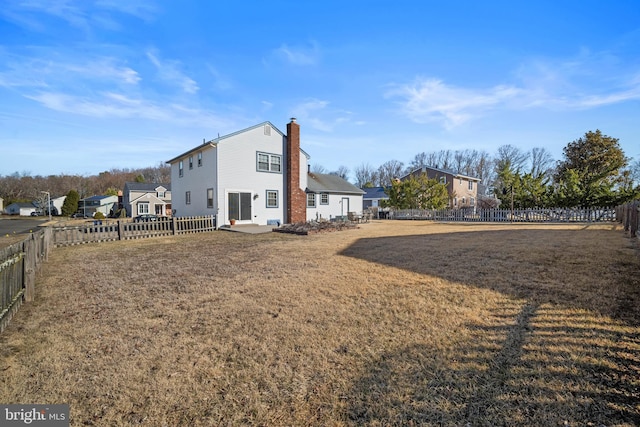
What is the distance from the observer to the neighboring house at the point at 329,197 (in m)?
24.7

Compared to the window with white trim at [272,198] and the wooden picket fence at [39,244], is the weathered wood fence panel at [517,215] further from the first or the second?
the wooden picket fence at [39,244]

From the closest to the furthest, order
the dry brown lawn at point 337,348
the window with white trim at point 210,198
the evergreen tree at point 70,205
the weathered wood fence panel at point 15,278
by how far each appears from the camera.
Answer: the dry brown lawn at point 337,348 → the weathered wood fence panel at point 15,278 → the window with white trim at point 210,198 → the evergreen tree at point 70,205

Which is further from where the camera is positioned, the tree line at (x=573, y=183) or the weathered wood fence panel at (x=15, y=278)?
the tree line at (x=573, y=183)

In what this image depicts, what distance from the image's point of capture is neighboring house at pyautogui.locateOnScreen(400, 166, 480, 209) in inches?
1646

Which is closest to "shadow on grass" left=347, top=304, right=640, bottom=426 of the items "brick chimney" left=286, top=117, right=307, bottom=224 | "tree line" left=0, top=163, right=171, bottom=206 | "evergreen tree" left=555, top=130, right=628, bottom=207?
"brick chimney" left=286, top=117, right=307, bottom=224

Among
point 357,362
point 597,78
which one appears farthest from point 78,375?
point 597,78

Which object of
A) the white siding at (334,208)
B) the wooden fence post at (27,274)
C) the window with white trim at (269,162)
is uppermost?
the window with white trim at (269,162)

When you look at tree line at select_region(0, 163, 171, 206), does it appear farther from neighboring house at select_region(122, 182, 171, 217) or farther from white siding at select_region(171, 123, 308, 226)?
white siding at select_region(171, 123, 308, 226)

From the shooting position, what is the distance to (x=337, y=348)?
3557mm

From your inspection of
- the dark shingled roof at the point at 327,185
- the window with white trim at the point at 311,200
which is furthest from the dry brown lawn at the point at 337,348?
the dark shingled roof at the point at 327,185

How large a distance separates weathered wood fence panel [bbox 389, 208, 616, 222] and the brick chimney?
617 inches


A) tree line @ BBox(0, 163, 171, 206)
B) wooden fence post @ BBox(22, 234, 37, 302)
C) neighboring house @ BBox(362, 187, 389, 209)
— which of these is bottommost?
wooden fence post @ BBox(22, 234, 37, 302)

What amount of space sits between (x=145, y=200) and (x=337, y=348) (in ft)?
163

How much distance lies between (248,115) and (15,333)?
21.4 metres
